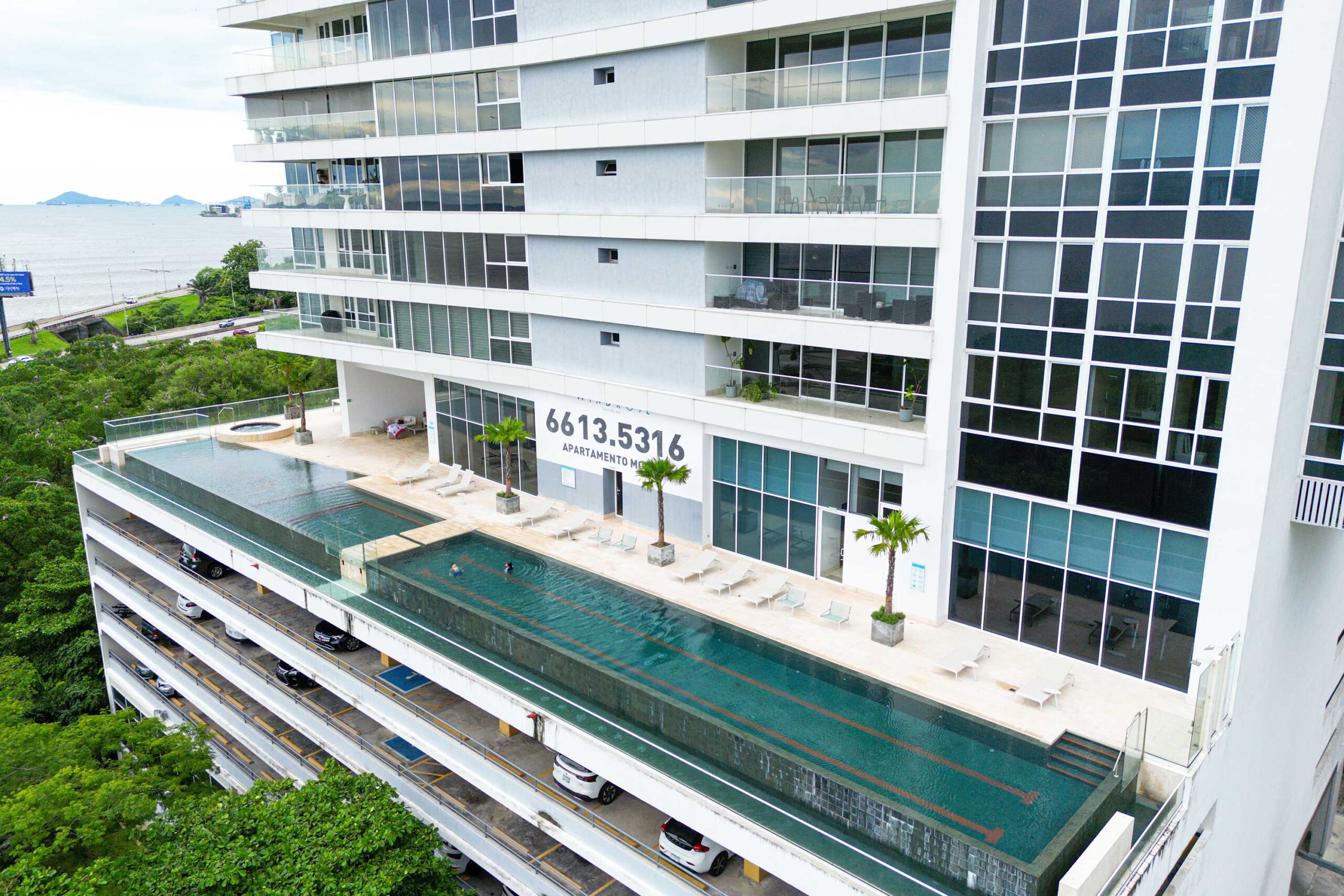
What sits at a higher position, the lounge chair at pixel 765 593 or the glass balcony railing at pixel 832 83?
the glass balcony railing at pixel 832 83

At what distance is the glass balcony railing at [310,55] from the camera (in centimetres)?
3509

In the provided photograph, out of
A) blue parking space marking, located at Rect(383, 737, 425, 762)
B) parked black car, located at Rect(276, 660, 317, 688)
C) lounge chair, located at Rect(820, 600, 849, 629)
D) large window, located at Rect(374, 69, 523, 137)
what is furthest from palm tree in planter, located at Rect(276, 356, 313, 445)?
lounge chair, located at Rect(820, 600, 849, 629)

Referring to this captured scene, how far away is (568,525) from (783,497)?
8083 mm

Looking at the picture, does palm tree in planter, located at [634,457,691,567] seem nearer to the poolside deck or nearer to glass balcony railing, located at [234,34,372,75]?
the poolside deck

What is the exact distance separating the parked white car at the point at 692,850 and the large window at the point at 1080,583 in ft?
29.6

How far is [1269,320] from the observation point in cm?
1745

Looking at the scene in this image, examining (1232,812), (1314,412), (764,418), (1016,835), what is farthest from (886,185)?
(1232,812)

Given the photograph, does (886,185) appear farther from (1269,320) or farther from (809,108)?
(1269,320)

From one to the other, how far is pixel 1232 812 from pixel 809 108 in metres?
19.6

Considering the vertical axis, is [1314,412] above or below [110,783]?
above

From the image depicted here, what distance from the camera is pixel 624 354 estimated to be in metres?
29.8

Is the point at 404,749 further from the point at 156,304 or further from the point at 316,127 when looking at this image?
the point at 156,304

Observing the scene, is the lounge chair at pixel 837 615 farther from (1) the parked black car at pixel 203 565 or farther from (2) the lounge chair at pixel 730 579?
(1) the parked black car at pixel 203 565

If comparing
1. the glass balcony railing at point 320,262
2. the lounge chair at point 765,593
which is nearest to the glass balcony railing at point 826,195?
the lounge chair at point 765,593
